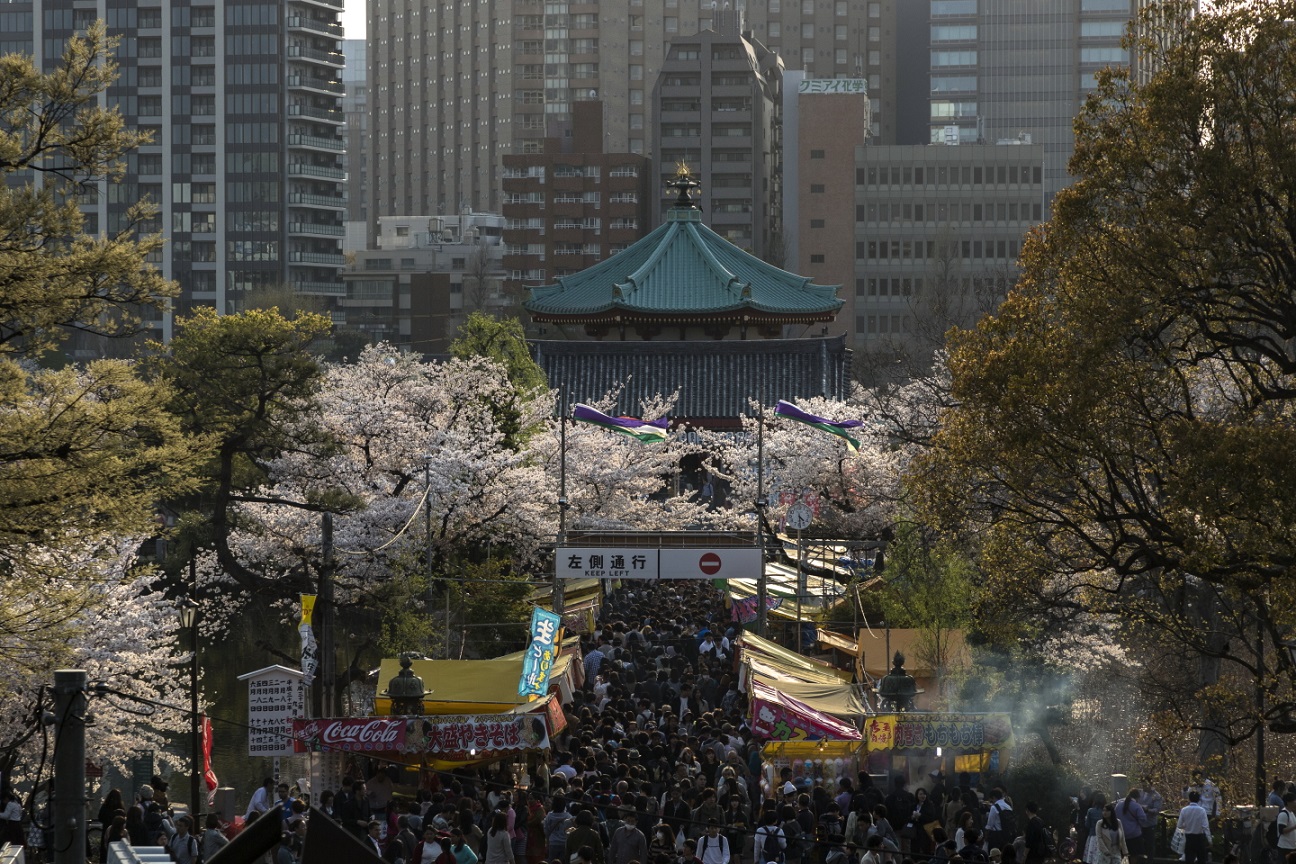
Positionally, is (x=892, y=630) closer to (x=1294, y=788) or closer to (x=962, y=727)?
(x=962, y=727)

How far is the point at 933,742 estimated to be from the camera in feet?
69.5

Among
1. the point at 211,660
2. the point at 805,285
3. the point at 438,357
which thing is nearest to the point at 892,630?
the point at 211,660

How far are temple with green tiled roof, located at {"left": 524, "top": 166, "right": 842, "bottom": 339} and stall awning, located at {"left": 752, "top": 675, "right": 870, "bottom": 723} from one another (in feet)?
111

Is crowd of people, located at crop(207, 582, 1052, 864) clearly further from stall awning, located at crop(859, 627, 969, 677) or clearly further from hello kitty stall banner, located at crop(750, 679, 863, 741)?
stall awning, located at crop(859, 627, 969, 677)

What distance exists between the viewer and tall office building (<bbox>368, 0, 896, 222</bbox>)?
131m

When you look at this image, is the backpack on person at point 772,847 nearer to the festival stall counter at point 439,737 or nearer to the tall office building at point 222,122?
the festival stall counter at point 439,737

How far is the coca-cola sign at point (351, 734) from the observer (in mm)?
20344

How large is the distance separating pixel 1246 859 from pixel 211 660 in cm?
2641

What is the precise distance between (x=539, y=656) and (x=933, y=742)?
516cm

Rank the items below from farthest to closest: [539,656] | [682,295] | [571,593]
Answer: [682,295] → [571,593] → [539,656]

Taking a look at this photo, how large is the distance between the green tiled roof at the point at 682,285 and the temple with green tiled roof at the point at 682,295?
33mm

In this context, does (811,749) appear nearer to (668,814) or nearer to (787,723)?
(787,723)

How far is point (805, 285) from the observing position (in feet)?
197

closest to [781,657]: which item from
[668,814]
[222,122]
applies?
[668,814]
